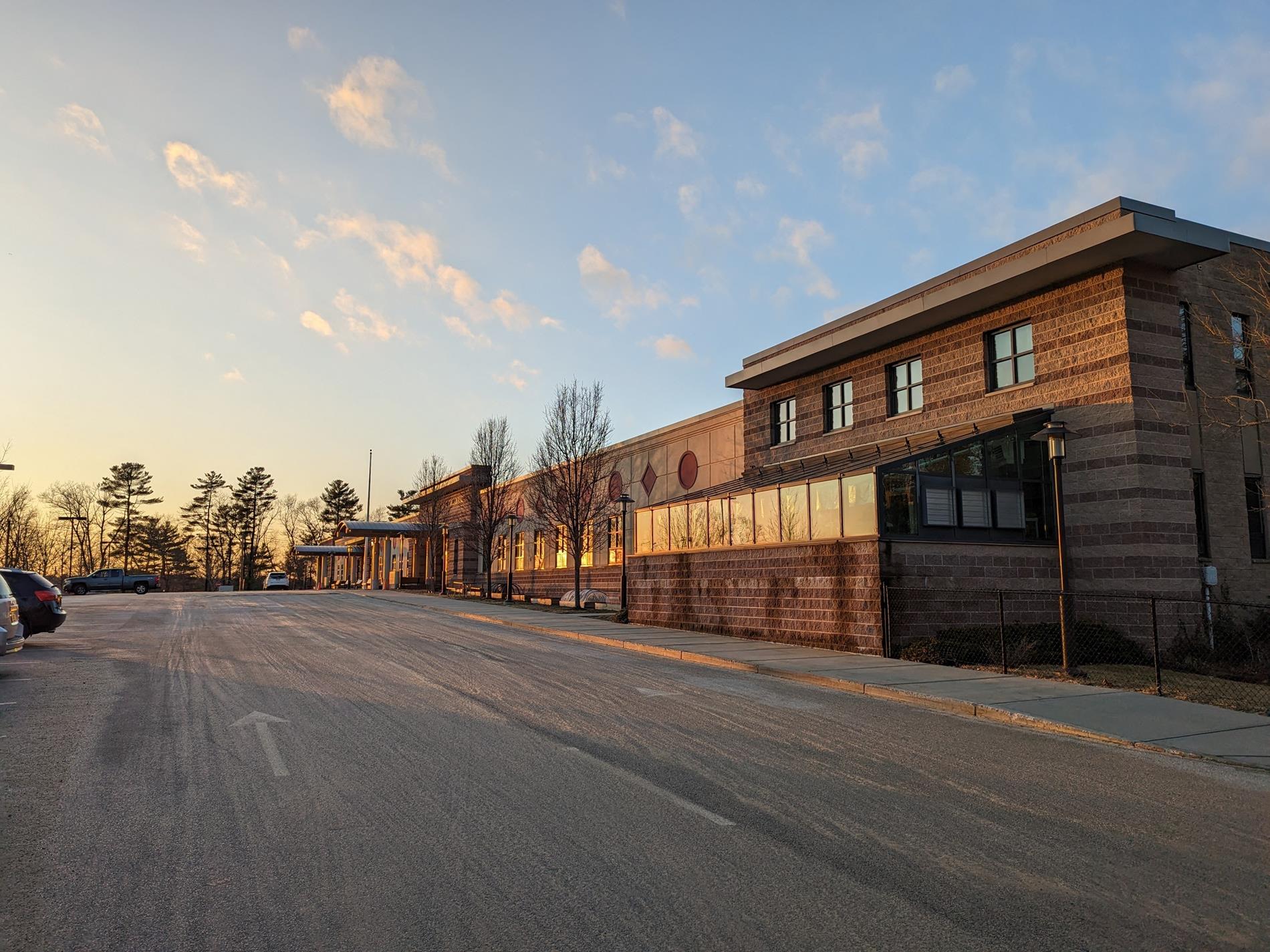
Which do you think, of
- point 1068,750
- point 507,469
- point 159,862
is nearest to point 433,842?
point 159,862

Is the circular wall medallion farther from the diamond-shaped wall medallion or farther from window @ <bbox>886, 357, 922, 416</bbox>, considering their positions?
window @ <bbox>886, 357, 922, 416</bbox>

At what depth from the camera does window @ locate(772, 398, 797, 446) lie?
2752 centimetres

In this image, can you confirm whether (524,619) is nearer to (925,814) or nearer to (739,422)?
(739,422)

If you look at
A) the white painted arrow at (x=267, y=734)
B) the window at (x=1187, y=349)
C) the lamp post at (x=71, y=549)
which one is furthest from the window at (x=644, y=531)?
the lamp post at (x=71, y=549)

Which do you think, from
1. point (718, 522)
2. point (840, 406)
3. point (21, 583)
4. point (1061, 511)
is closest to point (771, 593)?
point (718, 522)

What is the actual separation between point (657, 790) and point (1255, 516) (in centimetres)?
1959

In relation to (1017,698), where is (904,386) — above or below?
above

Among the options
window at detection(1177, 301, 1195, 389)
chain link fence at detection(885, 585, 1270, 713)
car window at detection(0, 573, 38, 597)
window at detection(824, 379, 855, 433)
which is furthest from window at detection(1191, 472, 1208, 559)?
car window at detection(0, 573, 38, 597)

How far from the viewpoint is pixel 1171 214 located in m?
17.4

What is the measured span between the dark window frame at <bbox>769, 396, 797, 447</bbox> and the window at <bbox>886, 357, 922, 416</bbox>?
4.14m

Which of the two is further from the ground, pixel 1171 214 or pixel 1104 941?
pixel 1171 214

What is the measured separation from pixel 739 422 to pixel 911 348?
9.27m

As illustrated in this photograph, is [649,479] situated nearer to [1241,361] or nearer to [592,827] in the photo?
[1241,361]

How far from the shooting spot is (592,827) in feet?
18.6
